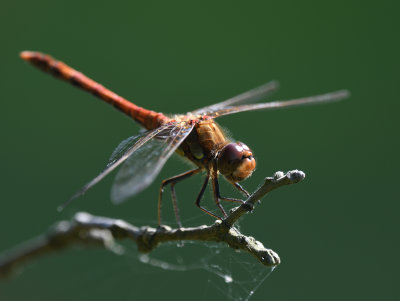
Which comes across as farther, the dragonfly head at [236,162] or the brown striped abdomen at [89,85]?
the brown striped abdomen at [89,85]

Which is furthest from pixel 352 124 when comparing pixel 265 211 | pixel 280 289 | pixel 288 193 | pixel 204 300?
pixel 204 300

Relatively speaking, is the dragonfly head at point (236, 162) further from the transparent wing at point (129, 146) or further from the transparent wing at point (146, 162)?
the transparent wing at point (129, 146)

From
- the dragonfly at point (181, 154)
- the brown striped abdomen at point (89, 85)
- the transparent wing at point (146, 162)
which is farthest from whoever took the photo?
the brown striped abdomen at point (89, 85)

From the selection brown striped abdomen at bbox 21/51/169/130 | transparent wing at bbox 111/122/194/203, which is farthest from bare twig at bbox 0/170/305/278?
brown striped abdomen at bbox 21/51/169/130

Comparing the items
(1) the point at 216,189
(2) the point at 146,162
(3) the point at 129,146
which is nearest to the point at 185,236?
(2) the point at 146,162

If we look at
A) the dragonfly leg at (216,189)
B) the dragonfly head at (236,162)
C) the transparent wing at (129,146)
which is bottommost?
the dragonfly leg at (216,189)

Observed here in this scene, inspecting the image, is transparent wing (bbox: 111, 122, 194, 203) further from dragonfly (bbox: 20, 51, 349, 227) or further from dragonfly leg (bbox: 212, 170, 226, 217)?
dragonfly leg (bbox: 212, 170, 226, 217)

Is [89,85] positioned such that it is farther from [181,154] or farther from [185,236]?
[185,236]

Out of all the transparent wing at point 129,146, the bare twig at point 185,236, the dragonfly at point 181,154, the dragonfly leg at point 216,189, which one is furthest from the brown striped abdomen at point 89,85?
the bare twig at point 185,236
